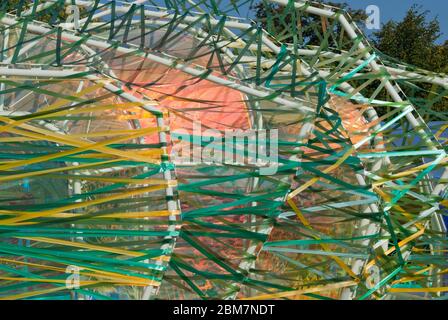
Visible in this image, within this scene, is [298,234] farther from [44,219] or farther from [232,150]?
[44,219]

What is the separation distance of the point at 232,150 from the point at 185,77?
1208 mm

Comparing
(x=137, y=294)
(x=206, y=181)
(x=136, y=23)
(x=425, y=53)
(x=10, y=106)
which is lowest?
(x=137, y=294)

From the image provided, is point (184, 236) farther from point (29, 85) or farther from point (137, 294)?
point (29, 85)

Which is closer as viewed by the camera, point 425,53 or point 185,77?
point 185,77

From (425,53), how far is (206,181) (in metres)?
33.9

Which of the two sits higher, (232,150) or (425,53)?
(425,53)

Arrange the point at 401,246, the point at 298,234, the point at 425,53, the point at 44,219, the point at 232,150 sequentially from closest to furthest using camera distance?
the point at 44,219 → the point at 232,150 → the point at 298,234 → the point at 401,246 → the point at 425,53

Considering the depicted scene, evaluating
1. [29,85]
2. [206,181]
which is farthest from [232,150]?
[29,85]

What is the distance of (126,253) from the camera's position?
7.90m

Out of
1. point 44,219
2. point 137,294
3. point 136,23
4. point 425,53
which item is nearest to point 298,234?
point 137,294

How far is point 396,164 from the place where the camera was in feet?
38.4

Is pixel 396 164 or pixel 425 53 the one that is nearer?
pixel 396 164

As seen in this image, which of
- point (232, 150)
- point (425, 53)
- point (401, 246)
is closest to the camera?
point (232, 150)

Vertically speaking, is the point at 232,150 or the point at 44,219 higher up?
the point at 232,150
